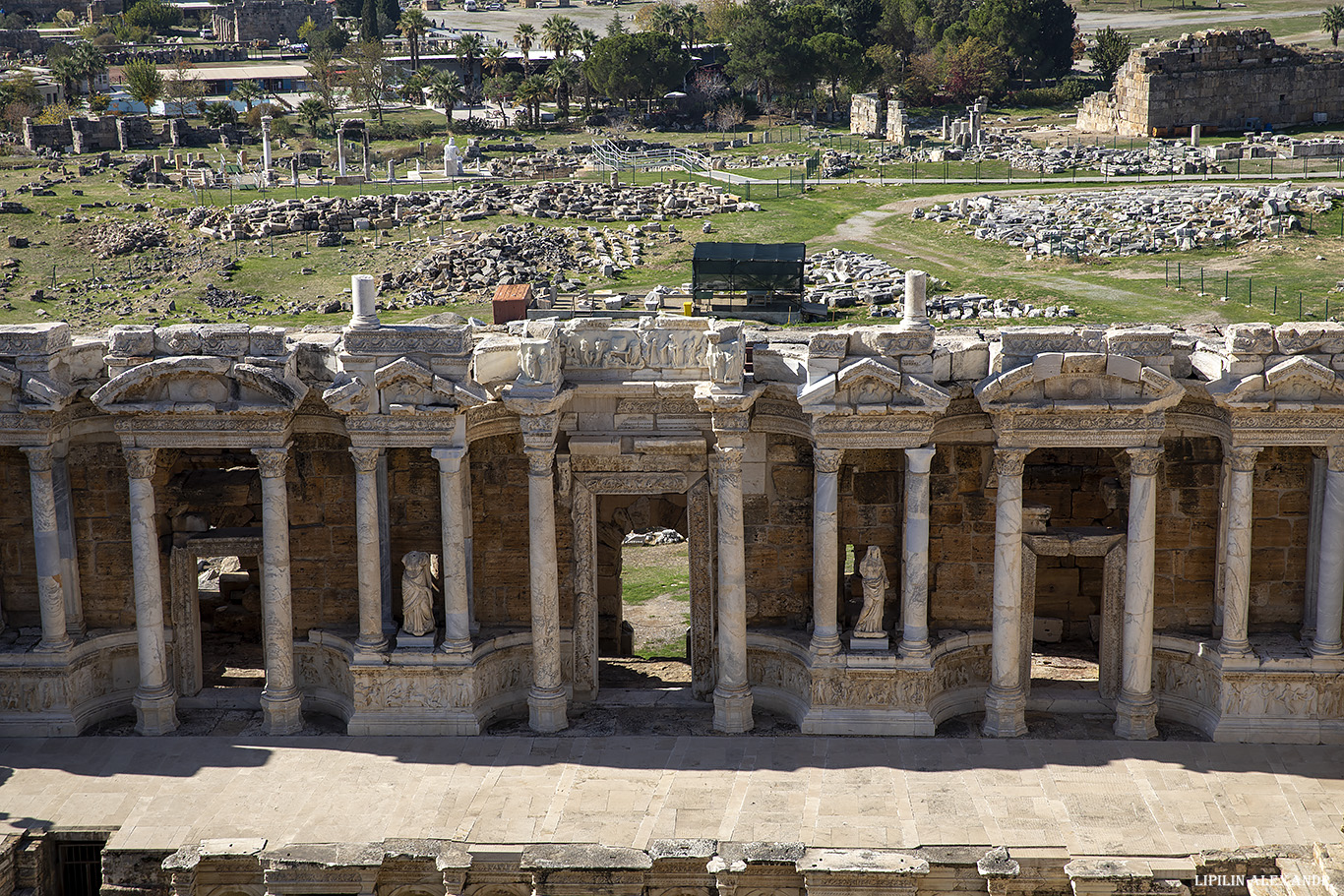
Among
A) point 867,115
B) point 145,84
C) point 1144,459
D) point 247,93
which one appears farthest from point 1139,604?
point 145,84

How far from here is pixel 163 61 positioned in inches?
4902

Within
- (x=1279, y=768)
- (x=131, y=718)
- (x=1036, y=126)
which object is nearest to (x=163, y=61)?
(x=1036, y=126)

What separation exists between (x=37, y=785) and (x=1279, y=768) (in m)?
16.2

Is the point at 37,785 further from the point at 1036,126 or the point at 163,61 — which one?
the point at 163,61

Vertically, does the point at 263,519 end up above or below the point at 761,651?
above

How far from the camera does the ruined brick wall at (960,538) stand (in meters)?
22.0

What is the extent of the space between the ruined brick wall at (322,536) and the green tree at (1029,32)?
7906cm

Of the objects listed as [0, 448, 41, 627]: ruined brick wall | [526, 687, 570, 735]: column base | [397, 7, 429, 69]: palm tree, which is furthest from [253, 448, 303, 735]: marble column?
[397, 7, 429, 69]: palm tree

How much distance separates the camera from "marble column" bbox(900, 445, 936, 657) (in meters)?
20.6

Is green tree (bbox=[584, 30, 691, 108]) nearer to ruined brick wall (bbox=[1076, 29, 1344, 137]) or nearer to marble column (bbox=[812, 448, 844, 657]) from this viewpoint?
ruined brick wall (bbox=[1076, 29, 1344, 137])

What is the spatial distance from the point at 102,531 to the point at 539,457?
22.2ft

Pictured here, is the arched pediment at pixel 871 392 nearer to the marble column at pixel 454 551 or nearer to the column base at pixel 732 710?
the column base at pixel 732 710

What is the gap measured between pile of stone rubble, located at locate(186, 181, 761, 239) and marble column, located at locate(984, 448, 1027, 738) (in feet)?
125

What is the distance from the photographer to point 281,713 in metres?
21.5
